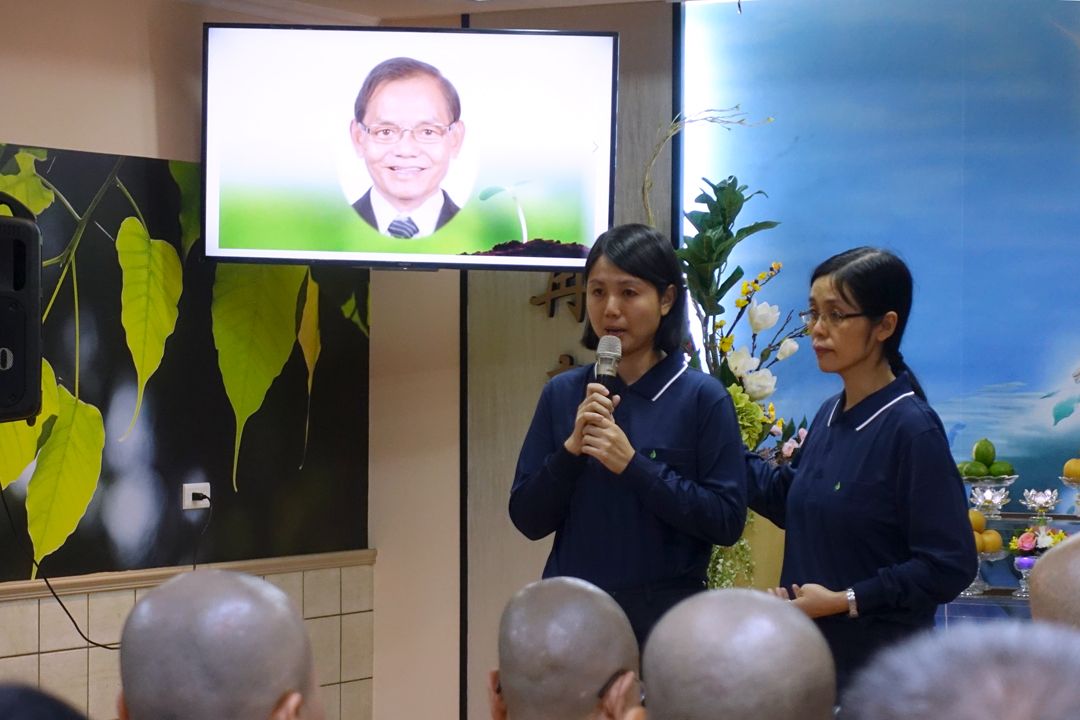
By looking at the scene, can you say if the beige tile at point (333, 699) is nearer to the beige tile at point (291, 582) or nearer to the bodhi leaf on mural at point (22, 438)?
the beige tile at point (291, 582)

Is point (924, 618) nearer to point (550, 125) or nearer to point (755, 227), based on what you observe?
point (755, 227)

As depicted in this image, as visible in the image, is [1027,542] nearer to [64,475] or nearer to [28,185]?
[64,475]

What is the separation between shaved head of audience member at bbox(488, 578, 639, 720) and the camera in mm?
1321

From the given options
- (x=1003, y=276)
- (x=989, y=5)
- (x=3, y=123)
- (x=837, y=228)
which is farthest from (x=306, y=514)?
(x=989, y=5)

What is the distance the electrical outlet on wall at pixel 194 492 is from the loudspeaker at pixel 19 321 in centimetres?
120

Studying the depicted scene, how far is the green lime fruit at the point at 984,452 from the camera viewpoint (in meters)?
3.41

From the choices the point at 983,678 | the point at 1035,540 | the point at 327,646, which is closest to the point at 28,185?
the point at 327,646

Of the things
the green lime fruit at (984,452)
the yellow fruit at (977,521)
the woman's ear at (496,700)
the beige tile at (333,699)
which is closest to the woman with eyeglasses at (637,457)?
the woman's ear at (496,700)

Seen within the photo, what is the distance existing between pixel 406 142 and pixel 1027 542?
2.05 metres

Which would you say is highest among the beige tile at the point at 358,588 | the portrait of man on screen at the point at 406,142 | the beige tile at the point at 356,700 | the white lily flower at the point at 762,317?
the portrait of man on screen at the point at 406,142

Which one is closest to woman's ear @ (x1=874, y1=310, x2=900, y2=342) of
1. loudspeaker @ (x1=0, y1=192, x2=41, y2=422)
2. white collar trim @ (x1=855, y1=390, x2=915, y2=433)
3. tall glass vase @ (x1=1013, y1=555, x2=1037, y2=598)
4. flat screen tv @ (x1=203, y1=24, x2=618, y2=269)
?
white collar trim @ (x1=855, y1=390, x2=915, y2=433)

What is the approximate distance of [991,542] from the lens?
3115 millimetres

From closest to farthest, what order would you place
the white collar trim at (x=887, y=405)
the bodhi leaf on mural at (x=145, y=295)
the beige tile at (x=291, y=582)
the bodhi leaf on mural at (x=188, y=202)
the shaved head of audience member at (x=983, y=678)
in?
the shaved head of audience member at (x=983, y=678) < the white collar trim at (x=887, y=405) < the bodhi leaf on mural at (x=145, y=295) < the bodhi leaf on mural at (x=188, y=202) < the beige tile at (x=291, y=582)

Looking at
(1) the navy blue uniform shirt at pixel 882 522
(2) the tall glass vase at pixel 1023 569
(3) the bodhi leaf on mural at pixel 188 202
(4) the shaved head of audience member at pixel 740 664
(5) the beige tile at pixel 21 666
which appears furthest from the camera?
(3) the bodhi leaf on mural at pixel 188 202
